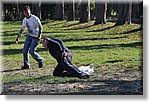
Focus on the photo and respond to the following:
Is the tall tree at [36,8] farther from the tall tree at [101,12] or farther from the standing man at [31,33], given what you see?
the tall tree at [101,12]

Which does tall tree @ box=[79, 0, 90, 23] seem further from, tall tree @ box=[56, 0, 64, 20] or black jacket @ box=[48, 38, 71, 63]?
black jacket @ box=[48, 38, 71, 63]

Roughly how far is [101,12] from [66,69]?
0.69 m

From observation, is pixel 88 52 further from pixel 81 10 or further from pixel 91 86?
pixel 81 10

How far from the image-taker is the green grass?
4906 mm

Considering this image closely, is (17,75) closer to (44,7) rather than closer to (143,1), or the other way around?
(44,7)

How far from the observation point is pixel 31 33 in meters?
4.96

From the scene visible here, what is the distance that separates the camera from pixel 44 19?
16.4 ft

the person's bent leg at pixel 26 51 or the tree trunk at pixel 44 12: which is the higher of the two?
the tree trunk at pixel 44 12

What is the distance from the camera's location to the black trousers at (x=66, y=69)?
491 cm

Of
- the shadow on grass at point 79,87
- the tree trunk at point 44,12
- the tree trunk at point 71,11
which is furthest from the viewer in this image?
the tree trunk at point 71,11

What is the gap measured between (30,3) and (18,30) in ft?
0.92

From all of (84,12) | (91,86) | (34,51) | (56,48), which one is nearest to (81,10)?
(84,12)

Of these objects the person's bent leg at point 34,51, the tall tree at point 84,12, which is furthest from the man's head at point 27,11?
the tall tree at point 84,12

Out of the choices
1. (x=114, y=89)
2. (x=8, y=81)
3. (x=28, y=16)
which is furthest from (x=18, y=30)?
(x=114, y=89)
